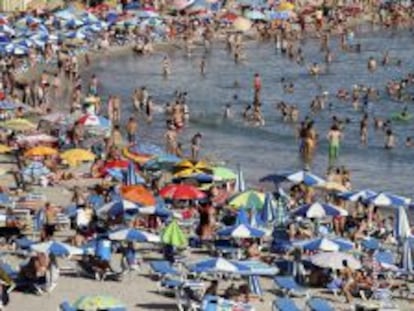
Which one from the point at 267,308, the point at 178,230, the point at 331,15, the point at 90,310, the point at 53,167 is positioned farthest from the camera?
the point at 331,15

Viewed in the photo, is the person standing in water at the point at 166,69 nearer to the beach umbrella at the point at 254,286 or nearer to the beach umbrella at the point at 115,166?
the beach umbrella at the point at 115,166

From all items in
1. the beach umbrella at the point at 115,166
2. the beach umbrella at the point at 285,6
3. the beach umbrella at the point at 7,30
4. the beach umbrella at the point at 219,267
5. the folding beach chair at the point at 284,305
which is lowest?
the folding beach chair at the point at 284,305

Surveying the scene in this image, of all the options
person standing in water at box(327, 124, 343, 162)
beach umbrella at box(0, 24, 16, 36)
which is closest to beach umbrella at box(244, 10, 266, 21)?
beach umbrella at box(0, 24, 16, 36)

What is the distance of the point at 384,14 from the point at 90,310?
4948 centimetres

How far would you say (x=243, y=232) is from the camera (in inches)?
765

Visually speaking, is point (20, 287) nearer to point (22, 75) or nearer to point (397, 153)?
point (397, 153)

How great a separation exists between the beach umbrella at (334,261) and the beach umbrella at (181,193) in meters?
4.27

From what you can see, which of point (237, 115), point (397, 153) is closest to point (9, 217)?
point (397, 153)

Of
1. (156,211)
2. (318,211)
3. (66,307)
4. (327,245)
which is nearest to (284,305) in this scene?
(327,245)

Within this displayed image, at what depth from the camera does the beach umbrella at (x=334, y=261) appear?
59.4 ft

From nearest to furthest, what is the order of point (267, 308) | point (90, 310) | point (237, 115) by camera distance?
point (90, 310), point (267, 308), point (237, 115)

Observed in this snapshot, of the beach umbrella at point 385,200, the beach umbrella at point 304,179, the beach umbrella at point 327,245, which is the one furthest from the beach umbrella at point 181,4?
the beach umbrella at point 327,245

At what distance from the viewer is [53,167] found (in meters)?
26.3

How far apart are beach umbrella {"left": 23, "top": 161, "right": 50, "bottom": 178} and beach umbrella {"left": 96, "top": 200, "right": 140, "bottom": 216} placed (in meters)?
4.54
